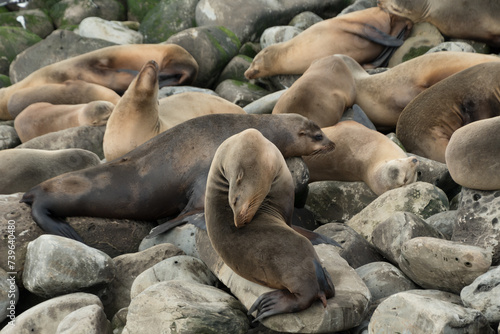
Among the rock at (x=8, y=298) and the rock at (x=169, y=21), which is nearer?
the rock at (x=8, y=298)

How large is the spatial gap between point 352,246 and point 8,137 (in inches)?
198

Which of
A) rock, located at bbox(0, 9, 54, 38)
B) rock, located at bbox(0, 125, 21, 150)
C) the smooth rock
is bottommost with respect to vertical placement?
rock, located at bbox(0, 9, 54, 38)

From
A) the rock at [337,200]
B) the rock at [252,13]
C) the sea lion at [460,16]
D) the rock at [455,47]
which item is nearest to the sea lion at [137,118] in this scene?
the rock at [337,200]

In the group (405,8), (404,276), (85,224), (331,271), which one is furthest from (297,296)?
(405,8)

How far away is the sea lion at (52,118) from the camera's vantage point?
23.6 ft

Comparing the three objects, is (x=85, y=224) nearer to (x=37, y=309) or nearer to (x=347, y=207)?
(x=37, y=309)

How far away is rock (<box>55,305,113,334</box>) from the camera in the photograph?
3154mm

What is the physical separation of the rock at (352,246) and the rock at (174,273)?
2.36 ft

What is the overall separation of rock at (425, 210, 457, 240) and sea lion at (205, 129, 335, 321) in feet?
3.39

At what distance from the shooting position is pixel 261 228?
132 inches

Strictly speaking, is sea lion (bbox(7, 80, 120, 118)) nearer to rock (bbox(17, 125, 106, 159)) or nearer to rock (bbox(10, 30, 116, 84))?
rock (bbox(10, 30, 116, 84))

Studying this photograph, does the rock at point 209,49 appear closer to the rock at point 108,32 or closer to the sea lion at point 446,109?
the rock at point 108,32

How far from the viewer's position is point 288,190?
379 centimetres

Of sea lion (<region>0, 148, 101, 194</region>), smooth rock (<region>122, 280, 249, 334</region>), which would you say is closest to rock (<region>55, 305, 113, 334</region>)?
smooth rock (<region>122, 280, 249, 334</region>)
